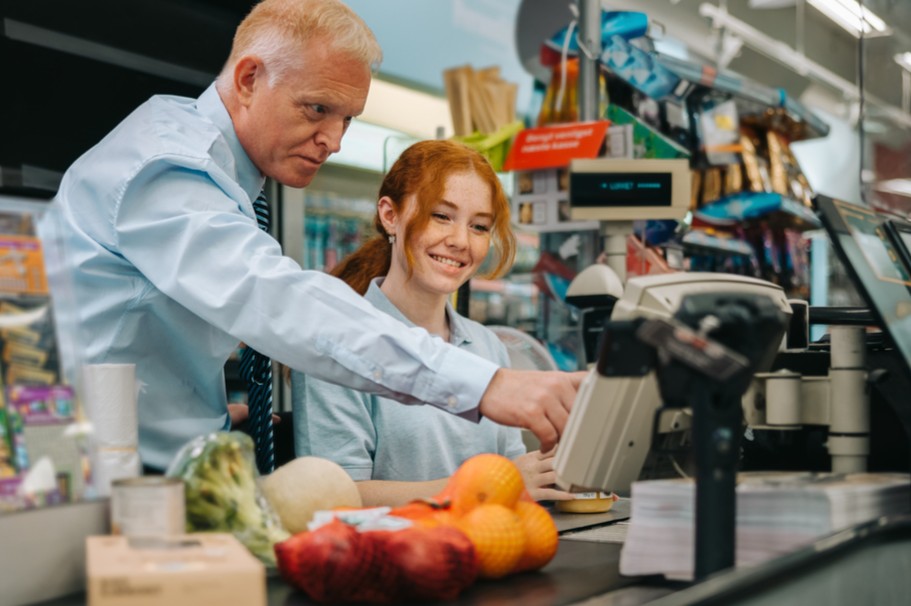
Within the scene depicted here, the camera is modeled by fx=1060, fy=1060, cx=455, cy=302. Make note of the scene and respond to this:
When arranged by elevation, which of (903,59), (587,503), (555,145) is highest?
(903,59)

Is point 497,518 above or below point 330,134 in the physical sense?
below

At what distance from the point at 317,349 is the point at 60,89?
1842mm

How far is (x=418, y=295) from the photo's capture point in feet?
9.00

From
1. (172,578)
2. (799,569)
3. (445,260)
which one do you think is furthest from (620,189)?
(172,578)

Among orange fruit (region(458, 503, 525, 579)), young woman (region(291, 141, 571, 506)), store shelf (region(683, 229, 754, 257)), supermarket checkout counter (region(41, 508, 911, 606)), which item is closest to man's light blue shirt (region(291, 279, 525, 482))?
young woman (region(291, 141, 571, 506))

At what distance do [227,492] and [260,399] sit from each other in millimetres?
1040

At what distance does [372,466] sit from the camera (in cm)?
256

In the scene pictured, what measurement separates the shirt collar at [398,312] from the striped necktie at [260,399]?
1.27ft

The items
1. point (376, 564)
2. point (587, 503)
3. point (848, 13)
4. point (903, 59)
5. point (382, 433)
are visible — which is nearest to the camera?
point (376, 564)

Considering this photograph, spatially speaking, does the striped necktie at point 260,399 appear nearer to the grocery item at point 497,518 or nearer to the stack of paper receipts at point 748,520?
the grocery item at point 497,518

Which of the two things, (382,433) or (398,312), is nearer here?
(382,433)

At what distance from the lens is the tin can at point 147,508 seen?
4.02 ft

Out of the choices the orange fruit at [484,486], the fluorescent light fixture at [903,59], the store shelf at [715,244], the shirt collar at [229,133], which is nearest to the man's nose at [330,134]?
the shirt collar at [229,133]

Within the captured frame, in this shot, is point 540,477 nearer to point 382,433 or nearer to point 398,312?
point 382,433
